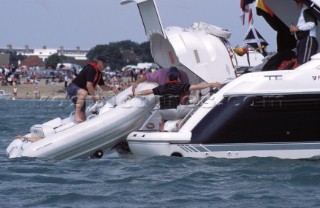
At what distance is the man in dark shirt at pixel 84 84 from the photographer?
45.2 ft

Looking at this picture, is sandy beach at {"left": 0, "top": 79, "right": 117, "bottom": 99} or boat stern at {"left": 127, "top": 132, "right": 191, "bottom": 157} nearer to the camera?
boat stern at {"left": 127, "top": 132, "right": 191, "bottom": 157}

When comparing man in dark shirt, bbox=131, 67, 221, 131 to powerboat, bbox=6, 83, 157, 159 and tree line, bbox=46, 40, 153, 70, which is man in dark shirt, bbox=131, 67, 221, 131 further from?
tree line, bbox=46, 40, 153, 70

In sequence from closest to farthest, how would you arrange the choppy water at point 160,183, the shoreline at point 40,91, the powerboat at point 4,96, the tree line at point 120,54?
the choppy water at point 160,183 < the shoreline at point 40,91 < the powerboat at point 4,96 < the tree line at point 120,54

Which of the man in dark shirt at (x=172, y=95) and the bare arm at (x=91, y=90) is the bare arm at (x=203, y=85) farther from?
the bare arm at (x=91, y=90)

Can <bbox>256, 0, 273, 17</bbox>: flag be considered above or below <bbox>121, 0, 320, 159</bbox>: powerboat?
above

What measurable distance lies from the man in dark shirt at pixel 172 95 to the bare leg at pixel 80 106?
1.13 metres

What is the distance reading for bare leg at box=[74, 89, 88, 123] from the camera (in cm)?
1374

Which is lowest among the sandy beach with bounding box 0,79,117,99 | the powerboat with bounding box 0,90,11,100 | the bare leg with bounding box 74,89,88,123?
the sandy beach with bounding box 0,79,117,99

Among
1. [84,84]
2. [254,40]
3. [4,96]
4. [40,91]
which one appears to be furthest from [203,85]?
[40,91]

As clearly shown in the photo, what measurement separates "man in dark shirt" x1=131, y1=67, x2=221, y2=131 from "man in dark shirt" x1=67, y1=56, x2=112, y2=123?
1.07 metres

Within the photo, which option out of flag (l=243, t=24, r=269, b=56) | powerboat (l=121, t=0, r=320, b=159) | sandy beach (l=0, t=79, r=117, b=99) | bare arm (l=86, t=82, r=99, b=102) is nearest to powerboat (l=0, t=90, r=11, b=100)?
sandy beach (l=0, t=79, r=117, b=99)

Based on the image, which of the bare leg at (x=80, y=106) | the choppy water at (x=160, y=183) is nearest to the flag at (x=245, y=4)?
the bare leg at (x=80, y=106)

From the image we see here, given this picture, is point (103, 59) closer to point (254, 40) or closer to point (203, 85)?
point (203, 85)

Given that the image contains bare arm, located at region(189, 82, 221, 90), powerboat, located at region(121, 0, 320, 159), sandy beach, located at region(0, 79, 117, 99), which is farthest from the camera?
sandy beach, located at region(0, 79, 117, 99)
